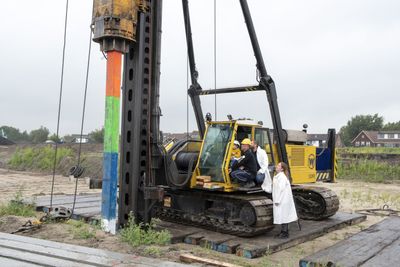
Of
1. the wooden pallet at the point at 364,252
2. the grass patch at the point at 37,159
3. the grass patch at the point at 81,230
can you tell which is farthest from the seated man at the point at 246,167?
the grass patch at the point at 37,159

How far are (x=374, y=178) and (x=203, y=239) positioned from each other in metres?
19.3

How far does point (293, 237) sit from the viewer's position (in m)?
9.36

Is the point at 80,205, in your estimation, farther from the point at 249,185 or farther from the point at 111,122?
the point at 249,185

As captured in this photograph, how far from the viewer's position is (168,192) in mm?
11195

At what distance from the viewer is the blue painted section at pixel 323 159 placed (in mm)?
12438

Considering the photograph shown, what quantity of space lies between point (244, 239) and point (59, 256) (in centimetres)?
394

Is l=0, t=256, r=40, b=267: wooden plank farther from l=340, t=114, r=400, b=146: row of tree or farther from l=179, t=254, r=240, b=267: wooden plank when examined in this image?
l=340, t=114, r=400, b=146: row of tree

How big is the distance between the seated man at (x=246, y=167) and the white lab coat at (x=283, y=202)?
0.62 meters

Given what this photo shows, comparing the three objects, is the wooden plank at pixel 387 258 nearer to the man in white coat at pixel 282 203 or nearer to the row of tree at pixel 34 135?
the man in white coat at pixel 282 203

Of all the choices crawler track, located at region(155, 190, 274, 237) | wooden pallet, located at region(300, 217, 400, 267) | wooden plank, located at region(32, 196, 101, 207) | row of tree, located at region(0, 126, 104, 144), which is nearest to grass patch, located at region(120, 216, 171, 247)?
crawler track, located at region(155, 190, 274, 237)

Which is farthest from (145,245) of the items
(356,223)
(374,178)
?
(374,178)

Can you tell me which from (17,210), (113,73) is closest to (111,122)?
(113,73)

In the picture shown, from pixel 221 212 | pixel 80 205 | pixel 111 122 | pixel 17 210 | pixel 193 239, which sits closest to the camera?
pixel 111 122

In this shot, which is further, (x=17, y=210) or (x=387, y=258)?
(x=17, y=210)
